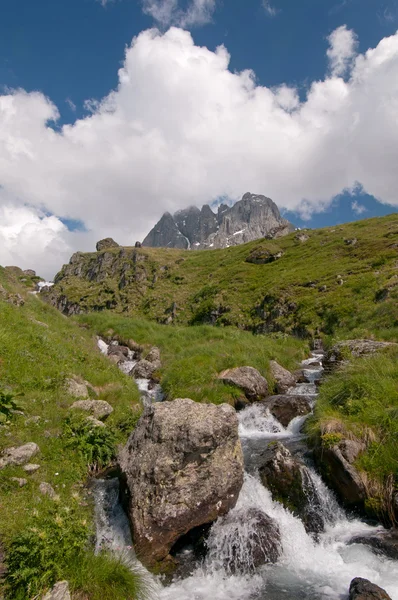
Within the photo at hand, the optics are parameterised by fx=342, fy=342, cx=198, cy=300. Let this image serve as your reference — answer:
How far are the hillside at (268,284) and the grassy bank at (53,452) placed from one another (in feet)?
72.8

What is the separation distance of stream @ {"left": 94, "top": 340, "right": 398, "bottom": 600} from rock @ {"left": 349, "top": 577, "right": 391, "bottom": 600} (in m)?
0.45

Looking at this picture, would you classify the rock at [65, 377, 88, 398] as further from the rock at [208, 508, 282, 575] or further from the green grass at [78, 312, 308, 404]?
the rock at [208, 508, 282, 575]

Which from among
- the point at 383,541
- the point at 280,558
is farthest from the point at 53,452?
the point at 383,541

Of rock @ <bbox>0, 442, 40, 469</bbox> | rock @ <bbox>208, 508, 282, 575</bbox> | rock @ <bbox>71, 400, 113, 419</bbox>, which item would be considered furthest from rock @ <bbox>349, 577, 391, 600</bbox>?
rock @ <bbox>71, 400, 113, 419</bbox>

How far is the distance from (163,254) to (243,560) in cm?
12259

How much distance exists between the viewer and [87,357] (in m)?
20.7

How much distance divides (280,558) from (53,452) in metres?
7.83

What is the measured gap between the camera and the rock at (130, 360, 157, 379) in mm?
27359

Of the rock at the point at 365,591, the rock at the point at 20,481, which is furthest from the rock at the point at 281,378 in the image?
the rock at the point at 20,481

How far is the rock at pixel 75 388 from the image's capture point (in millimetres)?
15476

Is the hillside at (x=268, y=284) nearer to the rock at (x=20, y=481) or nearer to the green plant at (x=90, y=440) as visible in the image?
the green plant at (x=90, y=440)

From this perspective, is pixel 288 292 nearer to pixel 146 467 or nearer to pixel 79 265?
pixel 146 467

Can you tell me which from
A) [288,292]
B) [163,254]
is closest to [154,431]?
[288,292]

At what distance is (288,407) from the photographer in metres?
18.5
